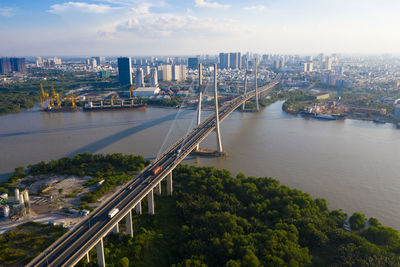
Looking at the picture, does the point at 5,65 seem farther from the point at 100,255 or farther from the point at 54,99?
the point at 100,255

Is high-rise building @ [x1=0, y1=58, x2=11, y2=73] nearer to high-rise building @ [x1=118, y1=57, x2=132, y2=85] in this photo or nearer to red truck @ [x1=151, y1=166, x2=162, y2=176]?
high-rise building @ [x1=118, y1=57, x2=132, y2=85]

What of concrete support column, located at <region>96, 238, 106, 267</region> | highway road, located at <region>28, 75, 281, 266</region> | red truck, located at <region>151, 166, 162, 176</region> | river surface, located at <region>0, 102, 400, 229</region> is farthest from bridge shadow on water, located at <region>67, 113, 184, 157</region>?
concrete support column, located at <region>96, 238, 106, 267</region>

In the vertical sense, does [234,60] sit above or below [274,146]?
above

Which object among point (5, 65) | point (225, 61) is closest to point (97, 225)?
point (5, 65)

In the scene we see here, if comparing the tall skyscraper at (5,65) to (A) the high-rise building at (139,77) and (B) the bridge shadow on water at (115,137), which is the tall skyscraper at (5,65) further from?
(B) the bridge shadow on water at (115,137)

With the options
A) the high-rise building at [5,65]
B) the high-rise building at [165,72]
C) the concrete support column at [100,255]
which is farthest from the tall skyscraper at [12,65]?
the concrete support column at [100,255]

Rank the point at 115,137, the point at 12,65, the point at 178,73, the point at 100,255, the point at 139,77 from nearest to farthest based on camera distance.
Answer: the point at 100,255 → the point at 115,137 → the point at 139,77 → the point at 178,73 → the point at 12,65
